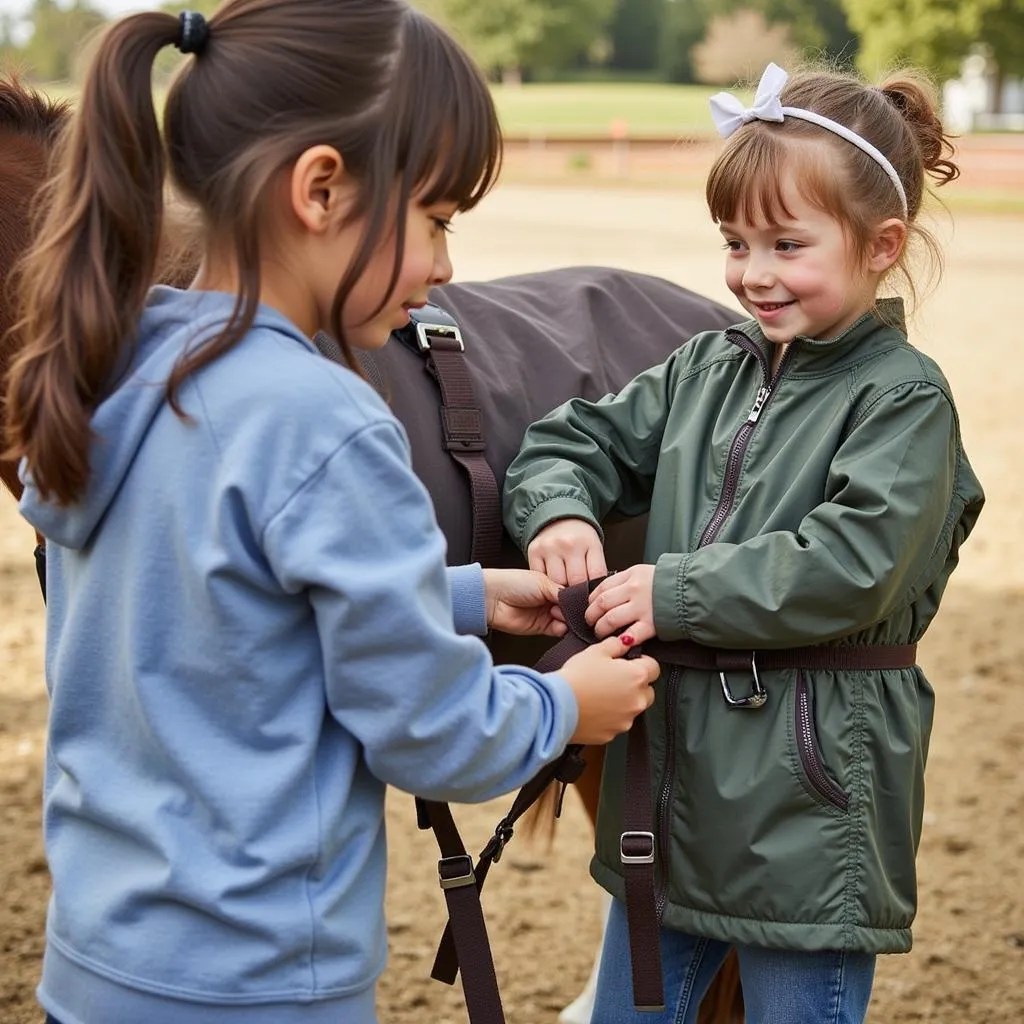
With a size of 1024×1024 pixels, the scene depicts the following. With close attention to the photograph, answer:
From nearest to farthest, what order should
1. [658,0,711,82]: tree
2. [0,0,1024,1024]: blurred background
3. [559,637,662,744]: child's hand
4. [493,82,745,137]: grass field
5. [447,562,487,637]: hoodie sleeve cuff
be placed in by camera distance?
[559,637,662,744]: child's hand → [447,562,487,637]: hoodie sleeve cuff → [0,0,1024,1024]: blurred background → [493,82,745,137]: grass field → [658,0,711,82]: tree

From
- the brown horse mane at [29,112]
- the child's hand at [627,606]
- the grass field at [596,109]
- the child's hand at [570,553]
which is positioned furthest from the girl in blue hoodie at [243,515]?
the grass field at [596,109]

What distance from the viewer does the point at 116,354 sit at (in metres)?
1.24

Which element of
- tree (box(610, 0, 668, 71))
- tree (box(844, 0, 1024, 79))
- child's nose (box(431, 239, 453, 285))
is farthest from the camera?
tree (box(610, 0, 668, 71))

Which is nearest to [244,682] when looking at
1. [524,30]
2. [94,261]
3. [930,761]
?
[94,261]

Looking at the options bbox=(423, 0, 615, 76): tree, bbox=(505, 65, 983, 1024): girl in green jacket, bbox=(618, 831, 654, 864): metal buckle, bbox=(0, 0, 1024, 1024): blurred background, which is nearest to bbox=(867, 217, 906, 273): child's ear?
bbox=(505, 65, 983, 1024): girl in green jacket

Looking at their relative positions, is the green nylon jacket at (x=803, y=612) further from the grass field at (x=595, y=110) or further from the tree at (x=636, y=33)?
the tree at (x=636, y=33)

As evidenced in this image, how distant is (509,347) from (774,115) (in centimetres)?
67

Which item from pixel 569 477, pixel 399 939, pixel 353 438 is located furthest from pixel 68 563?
pixel 399 939

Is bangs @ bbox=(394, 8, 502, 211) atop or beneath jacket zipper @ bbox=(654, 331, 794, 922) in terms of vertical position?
atop

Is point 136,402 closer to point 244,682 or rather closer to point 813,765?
point 244,682

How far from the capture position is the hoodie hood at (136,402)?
1215 millimetres

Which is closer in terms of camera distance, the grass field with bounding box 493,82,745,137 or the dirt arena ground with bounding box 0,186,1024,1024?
the dirt arena ground with bounding box 0,186,1024,1024

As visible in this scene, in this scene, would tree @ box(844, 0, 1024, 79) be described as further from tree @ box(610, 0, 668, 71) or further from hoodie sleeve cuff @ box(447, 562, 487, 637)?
hoodie sleeve cuff @ box(447, 562, 487, 637)

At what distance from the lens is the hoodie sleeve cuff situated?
1.58m
